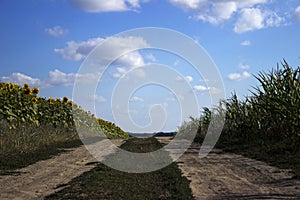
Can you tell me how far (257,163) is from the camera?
416 inches

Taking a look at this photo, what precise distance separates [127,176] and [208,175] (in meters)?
1.77

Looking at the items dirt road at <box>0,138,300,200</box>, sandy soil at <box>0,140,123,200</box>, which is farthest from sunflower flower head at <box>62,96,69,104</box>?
dirt road at <box>0,138,300,200</box>

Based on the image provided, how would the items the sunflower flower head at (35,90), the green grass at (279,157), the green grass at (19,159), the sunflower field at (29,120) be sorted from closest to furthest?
the green grass at (279,157) → the green grass at (19,159) → the sunflower field at (29,120) → the sunflower flower head at (35,90)

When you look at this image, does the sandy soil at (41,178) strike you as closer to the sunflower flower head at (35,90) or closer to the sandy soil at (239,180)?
the sandy soil at (239,180)

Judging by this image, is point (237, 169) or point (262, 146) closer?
point (237, 169)

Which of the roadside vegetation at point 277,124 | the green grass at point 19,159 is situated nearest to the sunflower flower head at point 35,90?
the green grass at point 19,159

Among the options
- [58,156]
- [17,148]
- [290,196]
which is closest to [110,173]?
[290,196]

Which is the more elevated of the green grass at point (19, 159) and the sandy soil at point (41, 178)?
the green grass at point (19, 159)

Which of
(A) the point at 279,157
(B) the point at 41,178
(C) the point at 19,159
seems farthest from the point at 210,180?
(C) the point at 19,159

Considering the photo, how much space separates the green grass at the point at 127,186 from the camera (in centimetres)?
645

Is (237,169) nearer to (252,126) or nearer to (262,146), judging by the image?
(262,146)

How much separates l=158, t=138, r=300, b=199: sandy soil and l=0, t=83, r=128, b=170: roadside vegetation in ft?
16.1

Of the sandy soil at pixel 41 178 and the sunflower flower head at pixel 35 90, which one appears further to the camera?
the sunflower flower head at pixel 35 90

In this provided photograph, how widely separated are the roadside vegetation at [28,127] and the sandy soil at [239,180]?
193 inches
